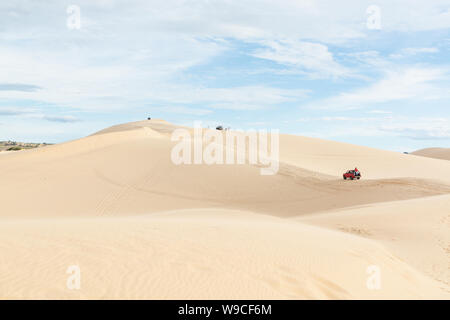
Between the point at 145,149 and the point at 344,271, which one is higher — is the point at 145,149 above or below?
above

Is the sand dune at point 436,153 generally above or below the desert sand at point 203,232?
above

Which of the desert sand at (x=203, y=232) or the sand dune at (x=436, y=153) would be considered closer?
the desert sand at (x=203, y=232)

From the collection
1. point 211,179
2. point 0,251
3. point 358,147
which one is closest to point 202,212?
point 211,179

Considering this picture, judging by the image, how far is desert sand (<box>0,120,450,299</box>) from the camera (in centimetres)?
723

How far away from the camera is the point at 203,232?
11320 mm

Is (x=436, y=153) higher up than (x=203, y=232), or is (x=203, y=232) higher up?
(x=436, y=153)

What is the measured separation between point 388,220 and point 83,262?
40.8 ft

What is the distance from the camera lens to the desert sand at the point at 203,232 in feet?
23.7

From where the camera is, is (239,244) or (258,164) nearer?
(239,244)

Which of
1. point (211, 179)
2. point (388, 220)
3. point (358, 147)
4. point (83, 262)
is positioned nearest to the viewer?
point (83, 262)

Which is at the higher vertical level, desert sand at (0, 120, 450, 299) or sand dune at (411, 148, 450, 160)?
sand dune at (411, 148, 450, 160)

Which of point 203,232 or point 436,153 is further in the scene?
point 436,153
